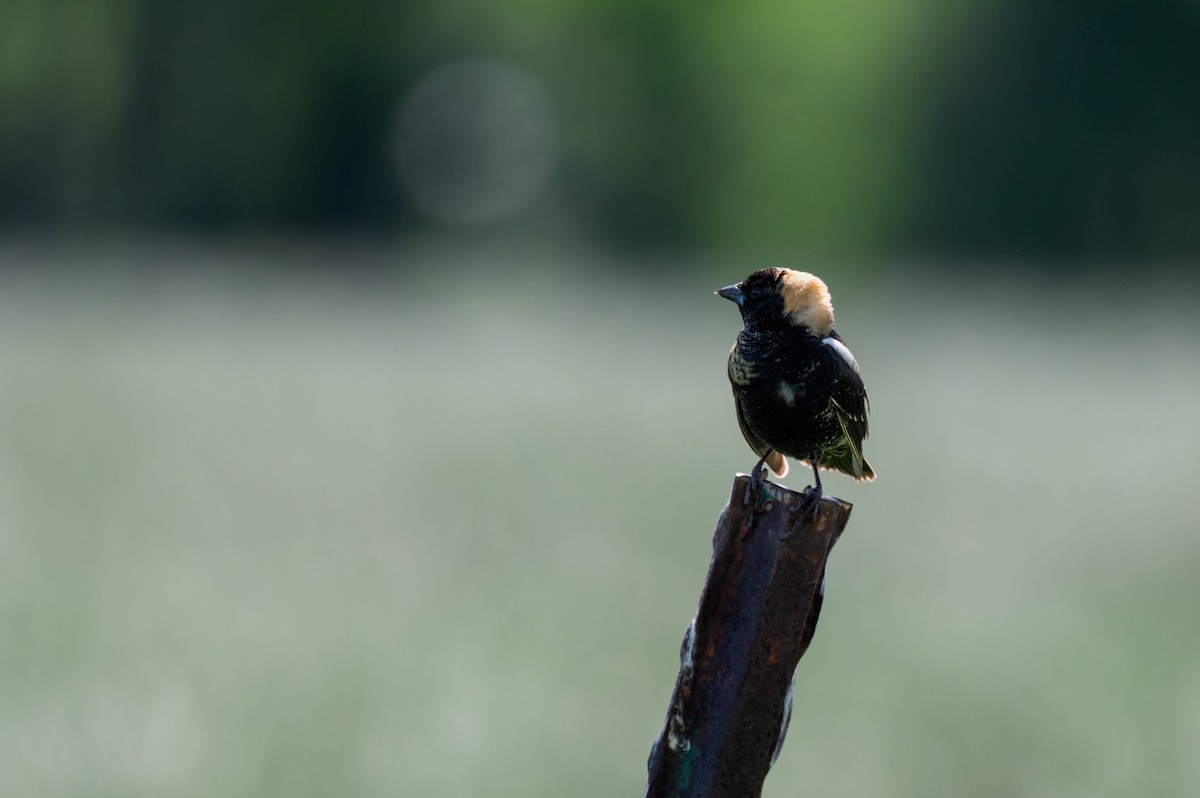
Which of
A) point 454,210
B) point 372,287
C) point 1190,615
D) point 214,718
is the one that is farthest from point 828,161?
point 214,718

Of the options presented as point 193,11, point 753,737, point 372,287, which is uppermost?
point 193,11

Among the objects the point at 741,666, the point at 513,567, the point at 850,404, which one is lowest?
the point at 513,567

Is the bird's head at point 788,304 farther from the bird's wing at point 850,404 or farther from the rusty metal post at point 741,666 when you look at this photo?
the rusty metal post at point 741,666

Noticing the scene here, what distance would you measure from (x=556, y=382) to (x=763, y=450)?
37.8 ft

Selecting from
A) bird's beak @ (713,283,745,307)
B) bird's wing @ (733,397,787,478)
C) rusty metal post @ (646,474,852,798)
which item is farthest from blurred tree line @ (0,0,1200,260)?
rusty metal post @ (646,474,852,798)

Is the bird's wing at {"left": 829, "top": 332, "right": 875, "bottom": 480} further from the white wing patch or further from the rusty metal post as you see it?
the rusty metal post

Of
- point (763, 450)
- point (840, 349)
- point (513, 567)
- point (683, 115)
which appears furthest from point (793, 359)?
point (683, 115)

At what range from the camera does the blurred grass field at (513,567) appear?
5746mm

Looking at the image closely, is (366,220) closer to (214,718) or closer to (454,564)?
(454,564)

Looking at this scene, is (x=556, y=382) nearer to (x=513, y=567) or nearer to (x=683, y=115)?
(x=513, y=567)

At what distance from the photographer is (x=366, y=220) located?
3216 cm

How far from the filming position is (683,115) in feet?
117

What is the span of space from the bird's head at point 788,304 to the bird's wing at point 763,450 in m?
0.27

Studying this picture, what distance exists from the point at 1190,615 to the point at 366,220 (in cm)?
2539
